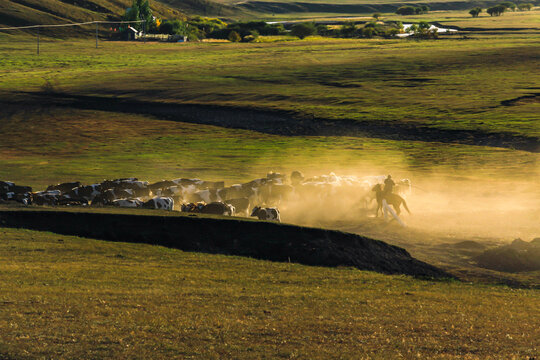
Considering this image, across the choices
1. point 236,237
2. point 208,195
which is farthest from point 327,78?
point 236,237

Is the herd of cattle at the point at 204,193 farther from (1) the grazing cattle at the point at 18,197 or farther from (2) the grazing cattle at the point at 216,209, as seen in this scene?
(2) the grazing cattle at the point at 216,209

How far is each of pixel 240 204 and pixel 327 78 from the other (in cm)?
8445

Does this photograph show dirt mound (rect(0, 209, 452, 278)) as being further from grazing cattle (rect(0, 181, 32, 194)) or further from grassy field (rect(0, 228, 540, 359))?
grazing cattle (rect(0, 181, 32, 194))

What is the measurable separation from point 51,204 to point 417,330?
A: 868 inches

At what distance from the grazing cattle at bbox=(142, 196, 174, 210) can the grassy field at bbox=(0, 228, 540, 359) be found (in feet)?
31.1

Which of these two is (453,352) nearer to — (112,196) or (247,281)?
(247,281)

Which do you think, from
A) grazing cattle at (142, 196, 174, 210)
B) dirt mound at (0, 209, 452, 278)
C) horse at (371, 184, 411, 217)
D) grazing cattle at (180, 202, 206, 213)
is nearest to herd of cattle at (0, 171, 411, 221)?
grazing cattle at (142, 196, 174, 210)

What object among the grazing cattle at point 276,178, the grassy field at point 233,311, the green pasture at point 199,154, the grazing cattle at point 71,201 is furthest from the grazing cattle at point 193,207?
the green pasture at point 199,154

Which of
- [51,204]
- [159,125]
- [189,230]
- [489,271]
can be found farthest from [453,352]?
[159,125]

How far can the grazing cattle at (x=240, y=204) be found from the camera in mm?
34469

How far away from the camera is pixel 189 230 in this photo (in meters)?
26.4

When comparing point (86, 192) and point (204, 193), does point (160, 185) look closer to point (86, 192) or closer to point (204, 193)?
point (204, 193)

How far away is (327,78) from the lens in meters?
116

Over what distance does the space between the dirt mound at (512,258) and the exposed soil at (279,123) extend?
3586cm
